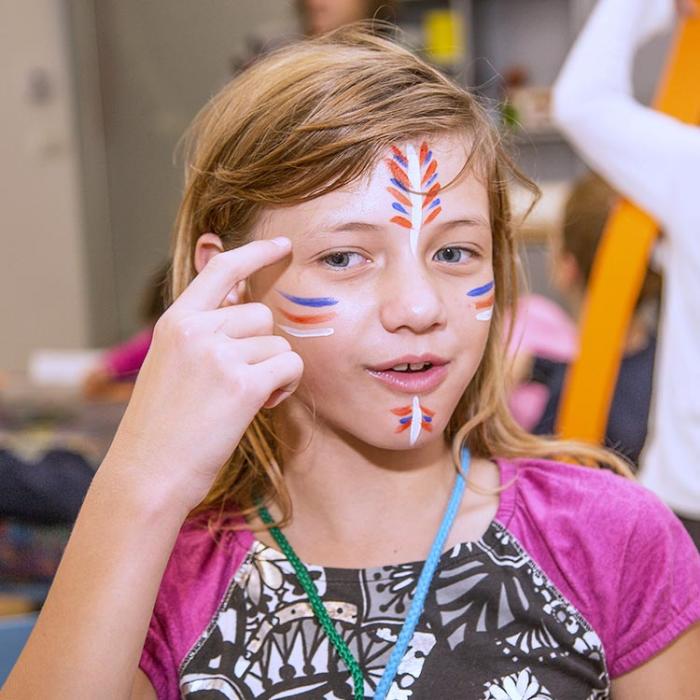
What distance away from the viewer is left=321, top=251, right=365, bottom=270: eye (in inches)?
34.8

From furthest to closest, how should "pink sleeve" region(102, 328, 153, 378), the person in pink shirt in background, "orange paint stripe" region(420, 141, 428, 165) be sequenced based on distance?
"pink sleeve" region(102, 328, 153, 378) < the person in pink shirt in background < "orange paint stripe" region(420, 141, 428, 165)

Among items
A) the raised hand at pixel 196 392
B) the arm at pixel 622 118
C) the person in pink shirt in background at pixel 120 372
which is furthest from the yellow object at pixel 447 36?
the raised hand at pixel 196 392

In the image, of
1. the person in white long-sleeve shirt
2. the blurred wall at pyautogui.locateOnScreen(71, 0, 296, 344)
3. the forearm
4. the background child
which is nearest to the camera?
the forearm

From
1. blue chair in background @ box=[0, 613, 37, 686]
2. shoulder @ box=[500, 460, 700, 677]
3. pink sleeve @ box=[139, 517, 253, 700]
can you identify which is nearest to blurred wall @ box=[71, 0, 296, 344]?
blue chair in background @ box=[0, 613, 37, 686]

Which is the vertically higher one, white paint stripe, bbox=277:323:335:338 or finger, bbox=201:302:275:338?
finger, bbox=201:302:275:338

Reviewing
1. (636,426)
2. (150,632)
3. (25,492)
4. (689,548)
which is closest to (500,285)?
(689,548)

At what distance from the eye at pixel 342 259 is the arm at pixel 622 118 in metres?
0.57

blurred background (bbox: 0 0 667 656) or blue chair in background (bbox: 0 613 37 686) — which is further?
blurred background (bbox: 0 0 667 656)

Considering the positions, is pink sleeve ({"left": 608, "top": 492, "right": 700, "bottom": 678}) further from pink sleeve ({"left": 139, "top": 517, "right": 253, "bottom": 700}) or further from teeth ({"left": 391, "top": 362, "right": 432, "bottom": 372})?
pink sleeve ({"left": 139, "top": 517, "right": 253, "bottom": 700})

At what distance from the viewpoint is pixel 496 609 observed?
0.92m

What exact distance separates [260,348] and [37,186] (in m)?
3.69

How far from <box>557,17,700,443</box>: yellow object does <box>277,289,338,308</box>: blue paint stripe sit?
60 cm

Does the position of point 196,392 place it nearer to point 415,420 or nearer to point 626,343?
point 415,420

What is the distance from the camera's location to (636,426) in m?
1.58
